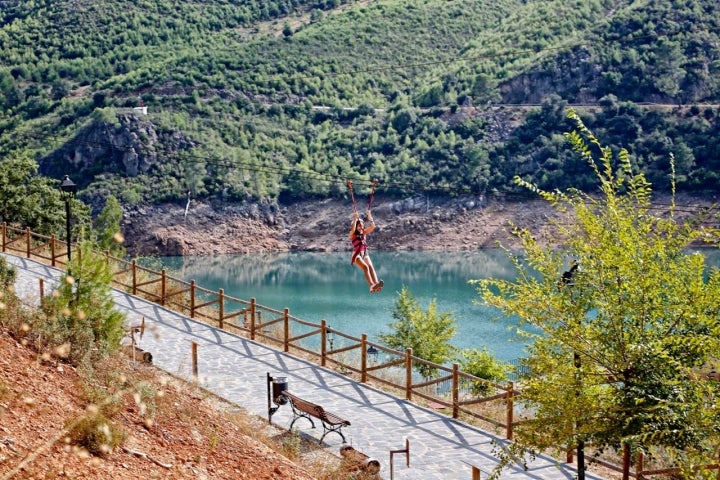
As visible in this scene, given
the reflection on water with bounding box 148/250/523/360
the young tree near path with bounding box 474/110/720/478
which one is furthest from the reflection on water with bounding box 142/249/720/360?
the young tree near path with bounding box 474/110/720/478

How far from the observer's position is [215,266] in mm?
56844

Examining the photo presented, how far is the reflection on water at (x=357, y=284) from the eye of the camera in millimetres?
34656

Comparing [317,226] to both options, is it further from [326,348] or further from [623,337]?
[623,337]

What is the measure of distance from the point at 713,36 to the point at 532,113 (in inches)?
576

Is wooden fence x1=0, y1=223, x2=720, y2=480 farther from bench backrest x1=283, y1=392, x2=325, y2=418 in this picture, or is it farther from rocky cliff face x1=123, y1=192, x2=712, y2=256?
rocky cliff face x1=123, y1=192, x2=712, y2=256

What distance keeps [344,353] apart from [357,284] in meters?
26.3

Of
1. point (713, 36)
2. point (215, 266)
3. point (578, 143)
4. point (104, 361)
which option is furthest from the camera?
point (713, 36)

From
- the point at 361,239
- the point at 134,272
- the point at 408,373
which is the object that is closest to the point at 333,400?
the point at 408,373

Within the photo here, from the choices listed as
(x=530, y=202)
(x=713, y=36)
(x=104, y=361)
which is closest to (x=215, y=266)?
(x=530, y=202)

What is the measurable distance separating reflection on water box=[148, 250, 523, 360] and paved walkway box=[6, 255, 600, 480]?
11.9 m

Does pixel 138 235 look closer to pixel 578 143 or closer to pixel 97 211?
pixel 97 211

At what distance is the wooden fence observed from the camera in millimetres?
14578

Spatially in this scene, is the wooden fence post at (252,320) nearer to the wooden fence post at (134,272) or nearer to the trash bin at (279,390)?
the wooden fence post at (134,272)

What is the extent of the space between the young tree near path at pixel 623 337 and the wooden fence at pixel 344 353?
2.57ft
